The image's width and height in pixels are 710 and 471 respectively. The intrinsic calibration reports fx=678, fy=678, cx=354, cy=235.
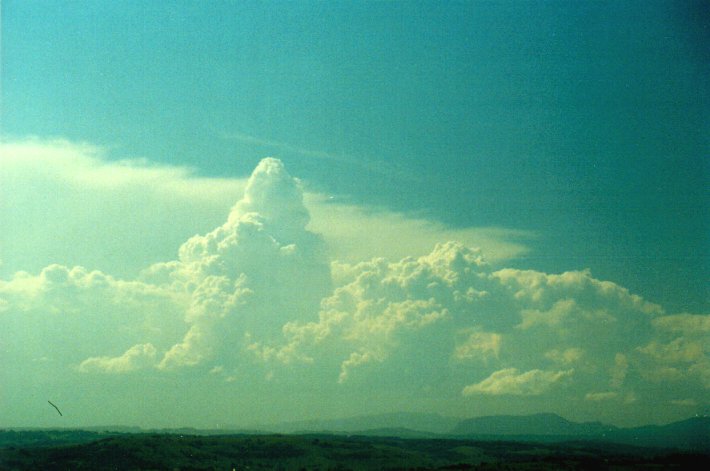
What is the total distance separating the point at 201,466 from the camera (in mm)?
178500

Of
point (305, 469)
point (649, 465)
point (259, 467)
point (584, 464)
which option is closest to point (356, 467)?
point (305, 469)

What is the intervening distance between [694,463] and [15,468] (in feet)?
588

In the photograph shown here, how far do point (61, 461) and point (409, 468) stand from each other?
93110 mm

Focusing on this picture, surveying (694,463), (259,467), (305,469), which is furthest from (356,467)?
(694,463)

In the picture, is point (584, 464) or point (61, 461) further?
point (584, 464)

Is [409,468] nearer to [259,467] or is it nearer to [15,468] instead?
[259,467]

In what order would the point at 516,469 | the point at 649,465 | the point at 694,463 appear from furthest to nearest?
the point at 694,463 → the point at 649,465 → the point at 516,469

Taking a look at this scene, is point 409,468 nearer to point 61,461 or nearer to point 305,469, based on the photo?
point 305,469

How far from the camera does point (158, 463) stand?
573 ft

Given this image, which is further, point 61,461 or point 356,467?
point 356,467

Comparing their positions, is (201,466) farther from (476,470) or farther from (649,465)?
(649,465)

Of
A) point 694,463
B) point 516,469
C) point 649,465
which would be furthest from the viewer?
point 694,463

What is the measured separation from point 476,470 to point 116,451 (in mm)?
94400

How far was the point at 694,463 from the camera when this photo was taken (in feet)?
620
